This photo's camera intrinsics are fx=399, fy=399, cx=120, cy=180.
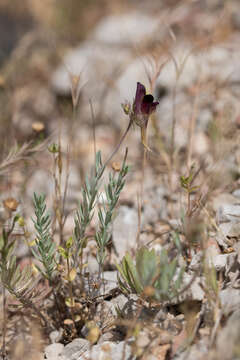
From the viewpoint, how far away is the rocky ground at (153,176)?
1.35 meters

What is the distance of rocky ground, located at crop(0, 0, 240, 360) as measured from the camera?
1.35 metres

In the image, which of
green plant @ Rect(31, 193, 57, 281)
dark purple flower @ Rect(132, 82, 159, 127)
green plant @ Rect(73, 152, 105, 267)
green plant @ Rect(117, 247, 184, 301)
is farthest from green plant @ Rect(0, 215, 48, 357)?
dark purple flower @ Rect(132, 82, 159, 127)

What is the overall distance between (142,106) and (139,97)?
0.03m

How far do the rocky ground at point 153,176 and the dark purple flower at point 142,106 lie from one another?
23cm

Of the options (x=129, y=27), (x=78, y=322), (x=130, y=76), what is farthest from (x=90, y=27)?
(x=78, y=322)

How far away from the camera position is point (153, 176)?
273cm

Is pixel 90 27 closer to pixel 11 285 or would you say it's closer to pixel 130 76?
pixel 130 76

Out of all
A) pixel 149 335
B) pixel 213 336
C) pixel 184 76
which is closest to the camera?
pixel 213 336

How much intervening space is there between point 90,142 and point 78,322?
2325mm

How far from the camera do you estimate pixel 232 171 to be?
2.12m

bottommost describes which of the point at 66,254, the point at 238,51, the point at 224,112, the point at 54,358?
the point at 54,358

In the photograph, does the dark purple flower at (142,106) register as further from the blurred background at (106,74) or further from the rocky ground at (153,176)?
the blurred background at (106,74)

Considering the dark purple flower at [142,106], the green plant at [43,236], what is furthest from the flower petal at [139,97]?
the green plant at [43,236]

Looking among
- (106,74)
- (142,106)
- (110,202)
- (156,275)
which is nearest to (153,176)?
(110,202)
